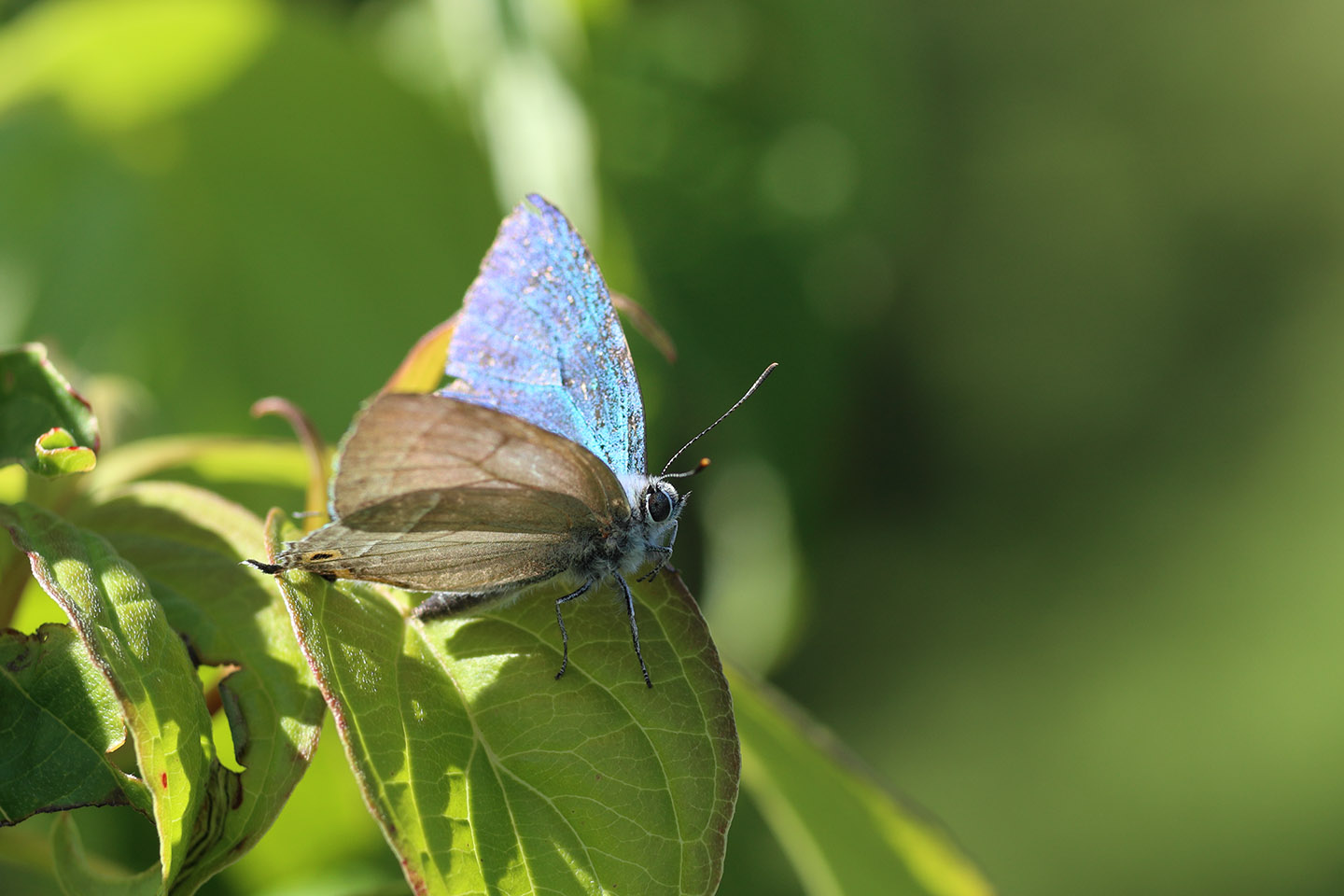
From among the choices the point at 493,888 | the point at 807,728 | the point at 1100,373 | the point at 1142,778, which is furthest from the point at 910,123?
the point at 1142,778

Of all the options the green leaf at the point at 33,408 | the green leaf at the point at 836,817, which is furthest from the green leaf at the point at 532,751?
the green leaf at the point at 836,817

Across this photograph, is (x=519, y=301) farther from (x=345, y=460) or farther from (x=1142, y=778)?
(x=1142, y=778)

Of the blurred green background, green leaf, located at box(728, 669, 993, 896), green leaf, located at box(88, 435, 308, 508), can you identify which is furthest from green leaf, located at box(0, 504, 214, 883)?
green leaf, located at box(728, 669, 993, 896)

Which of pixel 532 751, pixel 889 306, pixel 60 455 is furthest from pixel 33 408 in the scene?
pixel 889 306

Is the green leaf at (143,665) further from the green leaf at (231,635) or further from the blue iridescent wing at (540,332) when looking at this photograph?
the blue iridescent wing at (540,332)

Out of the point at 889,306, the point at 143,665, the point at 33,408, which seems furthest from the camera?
the point at 889,306

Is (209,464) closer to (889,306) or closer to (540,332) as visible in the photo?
(540,332)
